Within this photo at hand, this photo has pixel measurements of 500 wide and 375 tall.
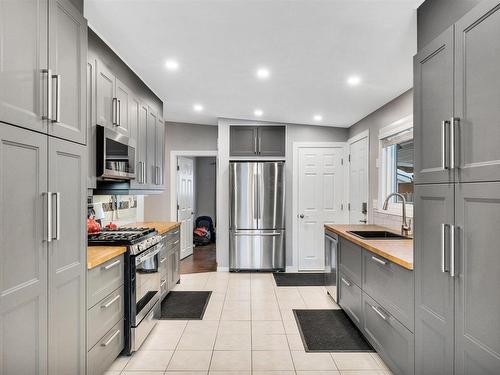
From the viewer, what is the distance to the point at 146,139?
3717mm

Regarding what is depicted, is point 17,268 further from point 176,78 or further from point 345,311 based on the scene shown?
point 345,311

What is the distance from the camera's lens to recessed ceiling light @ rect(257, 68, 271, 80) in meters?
3.08

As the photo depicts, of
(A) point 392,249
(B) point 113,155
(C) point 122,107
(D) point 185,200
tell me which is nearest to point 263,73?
(C) point 122,107

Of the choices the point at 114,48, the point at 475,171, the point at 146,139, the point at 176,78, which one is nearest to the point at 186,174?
the point at 146,139

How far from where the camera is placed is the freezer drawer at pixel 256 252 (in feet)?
17.0

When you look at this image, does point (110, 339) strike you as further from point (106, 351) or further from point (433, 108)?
point (433, 108)

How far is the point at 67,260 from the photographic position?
5.63 ft

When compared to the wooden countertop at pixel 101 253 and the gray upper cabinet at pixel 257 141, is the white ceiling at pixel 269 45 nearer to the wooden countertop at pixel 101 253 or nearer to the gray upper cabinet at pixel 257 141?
the gray upper cabinet at pixel 257 141

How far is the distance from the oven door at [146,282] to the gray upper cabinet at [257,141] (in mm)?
2528

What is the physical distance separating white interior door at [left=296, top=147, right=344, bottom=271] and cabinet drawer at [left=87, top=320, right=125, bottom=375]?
3334mm

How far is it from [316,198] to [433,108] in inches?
144

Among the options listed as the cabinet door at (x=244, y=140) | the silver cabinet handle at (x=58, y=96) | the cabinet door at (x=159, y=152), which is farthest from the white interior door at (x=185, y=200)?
the silver cabinet handle at (x=58, y=96)

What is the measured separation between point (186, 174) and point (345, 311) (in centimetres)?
404

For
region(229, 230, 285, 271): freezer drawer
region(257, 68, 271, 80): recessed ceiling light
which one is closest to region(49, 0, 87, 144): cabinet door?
region(257, 68, 271, 80): recessed ceiling light
